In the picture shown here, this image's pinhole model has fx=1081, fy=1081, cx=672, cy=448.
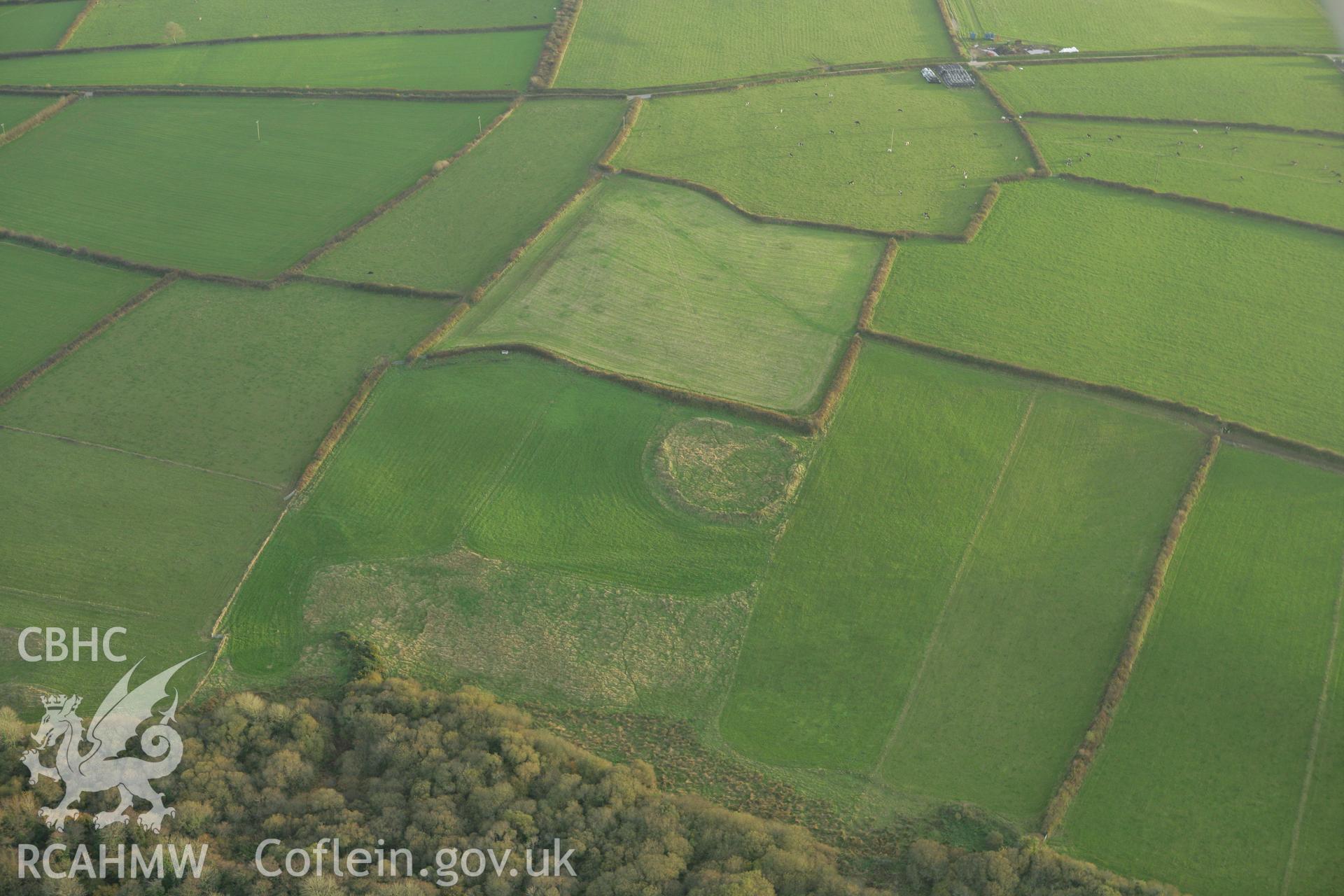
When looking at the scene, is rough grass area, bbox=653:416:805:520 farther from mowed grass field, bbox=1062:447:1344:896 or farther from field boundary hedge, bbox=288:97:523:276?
field boundary hedge, bbox=288:97:523:276

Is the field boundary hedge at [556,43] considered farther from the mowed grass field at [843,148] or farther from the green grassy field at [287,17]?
the mowed grass field at [843,148]

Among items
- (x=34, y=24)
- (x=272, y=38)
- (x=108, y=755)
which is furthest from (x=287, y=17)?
(x=108, y=755)

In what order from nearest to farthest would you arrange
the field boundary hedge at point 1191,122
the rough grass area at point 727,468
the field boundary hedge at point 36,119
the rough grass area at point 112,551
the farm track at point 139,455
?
1. the rough grass area at point 112,551
2. the rough grass area at point 727,468
3. the farm track at point 139,455
4. the field boundary hedge at point 1191,122
5. the field boundary hedge at point 36,119

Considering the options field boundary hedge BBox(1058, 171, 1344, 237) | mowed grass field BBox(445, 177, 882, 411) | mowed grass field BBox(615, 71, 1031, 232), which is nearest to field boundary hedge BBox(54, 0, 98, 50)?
mowed grass field BBox(615, 71, 1031, 232)

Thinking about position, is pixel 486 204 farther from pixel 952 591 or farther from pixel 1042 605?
pixel 1042 605

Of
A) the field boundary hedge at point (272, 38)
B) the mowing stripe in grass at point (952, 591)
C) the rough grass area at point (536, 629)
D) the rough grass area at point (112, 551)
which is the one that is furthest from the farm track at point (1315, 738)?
the field boundary hedge at point (272, 38)
